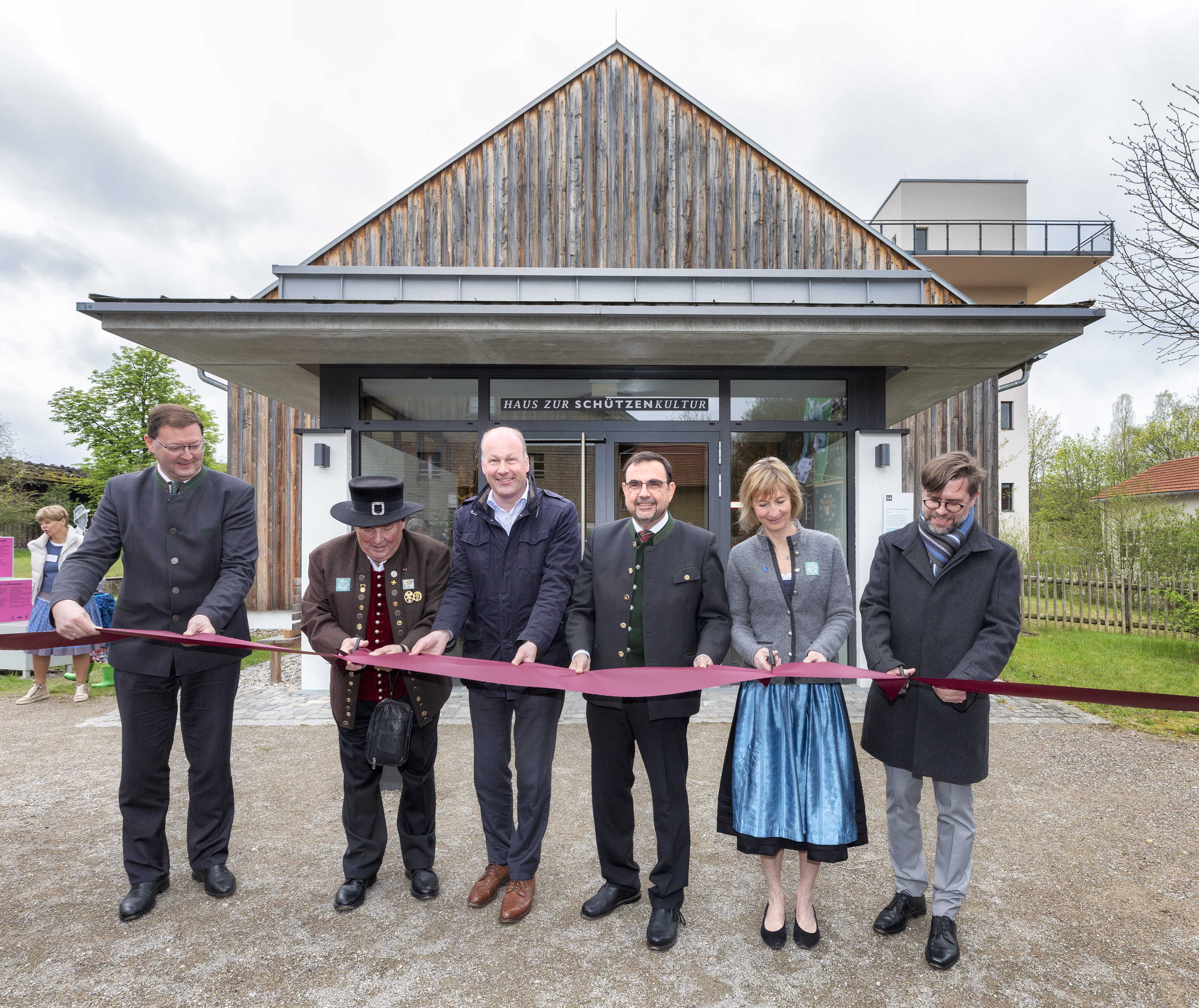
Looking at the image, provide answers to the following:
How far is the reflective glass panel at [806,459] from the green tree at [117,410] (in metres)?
38.0

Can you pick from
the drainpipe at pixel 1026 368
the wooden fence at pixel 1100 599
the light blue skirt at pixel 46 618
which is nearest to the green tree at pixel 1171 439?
the wooden fence at pixel 1100 599

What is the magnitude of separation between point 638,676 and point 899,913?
148 centimetres

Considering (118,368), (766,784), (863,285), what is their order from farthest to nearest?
1. (118,368)
2. (863,285)
3. (766,784)

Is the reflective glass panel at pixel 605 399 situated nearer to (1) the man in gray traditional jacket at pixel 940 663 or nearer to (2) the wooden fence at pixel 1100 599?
(1) the man in gray traditional jacket at pixel 940 663

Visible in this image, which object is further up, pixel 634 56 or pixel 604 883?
pixel 634 56

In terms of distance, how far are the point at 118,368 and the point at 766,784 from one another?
46683 millimetres

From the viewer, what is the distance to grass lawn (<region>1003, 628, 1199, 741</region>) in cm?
654

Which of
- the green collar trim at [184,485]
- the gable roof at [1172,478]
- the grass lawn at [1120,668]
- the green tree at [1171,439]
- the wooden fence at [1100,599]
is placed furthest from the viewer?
the gable roof at [1172,478]

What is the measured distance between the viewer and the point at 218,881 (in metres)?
3.17

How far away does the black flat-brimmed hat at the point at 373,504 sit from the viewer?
300cm

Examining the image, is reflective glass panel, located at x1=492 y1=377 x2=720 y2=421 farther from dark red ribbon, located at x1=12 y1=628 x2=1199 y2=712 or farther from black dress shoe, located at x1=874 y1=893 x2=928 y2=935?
black dress shoe, located at x1=874 y1=893 x2=928 y2=935

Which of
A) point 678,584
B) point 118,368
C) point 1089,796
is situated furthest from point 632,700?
point 118,368

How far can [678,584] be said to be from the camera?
2.97 metres

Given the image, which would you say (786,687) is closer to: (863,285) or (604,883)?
(604,883)
